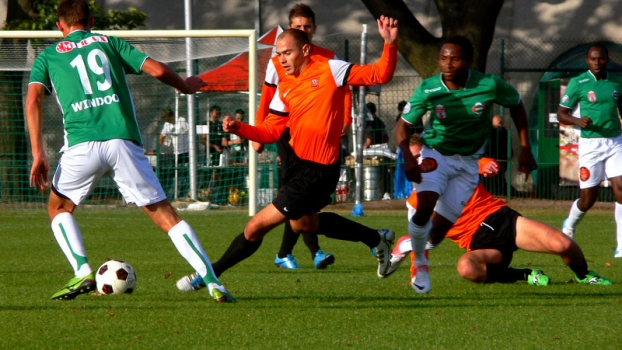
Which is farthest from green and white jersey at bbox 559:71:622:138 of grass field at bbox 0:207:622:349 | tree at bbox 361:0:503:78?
tree at bbox 361:0:503:78

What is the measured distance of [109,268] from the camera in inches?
271

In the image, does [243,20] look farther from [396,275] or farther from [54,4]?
[396,275]

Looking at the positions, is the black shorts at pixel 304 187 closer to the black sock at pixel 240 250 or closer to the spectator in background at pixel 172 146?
the black sock at pixel 240 250

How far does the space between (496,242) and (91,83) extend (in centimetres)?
336

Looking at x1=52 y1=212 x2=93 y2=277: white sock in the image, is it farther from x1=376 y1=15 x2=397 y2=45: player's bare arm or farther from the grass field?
x1=376 y1=15 x2=397 y2=45: player's bare arm

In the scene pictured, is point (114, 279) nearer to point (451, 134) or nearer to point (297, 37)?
point (297, 37)

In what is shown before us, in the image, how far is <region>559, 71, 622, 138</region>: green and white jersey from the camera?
1091 cm

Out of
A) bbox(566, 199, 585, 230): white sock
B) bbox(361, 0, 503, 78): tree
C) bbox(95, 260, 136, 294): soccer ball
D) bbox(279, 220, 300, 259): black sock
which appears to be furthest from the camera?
bbox(361, 0, 503, 78): tree

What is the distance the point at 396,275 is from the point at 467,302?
6.21 ft

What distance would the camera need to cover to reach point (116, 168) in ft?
21.3

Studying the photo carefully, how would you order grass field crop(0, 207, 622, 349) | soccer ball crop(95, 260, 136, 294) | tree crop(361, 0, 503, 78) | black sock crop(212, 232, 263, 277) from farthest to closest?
tree crop(361, 0, 503, 78), black sock crop(212, 232, 263, 277), soccer ball crop(95, 260, 136, 294), grass field crop(0, 207, 622, 349)

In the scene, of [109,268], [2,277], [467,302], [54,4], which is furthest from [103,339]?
[54,4]

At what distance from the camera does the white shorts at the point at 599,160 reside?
10.7 metres

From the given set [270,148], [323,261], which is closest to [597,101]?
[323,261]
